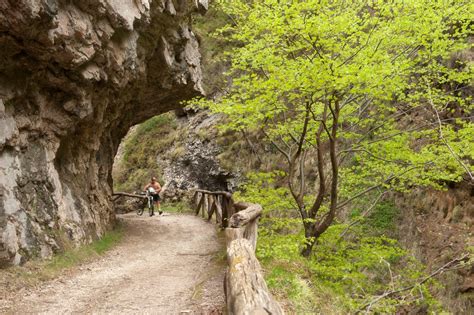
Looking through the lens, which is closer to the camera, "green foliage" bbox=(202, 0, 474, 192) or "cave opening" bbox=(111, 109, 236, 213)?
"green foliage" bbox=(202, 0, 474, 192)

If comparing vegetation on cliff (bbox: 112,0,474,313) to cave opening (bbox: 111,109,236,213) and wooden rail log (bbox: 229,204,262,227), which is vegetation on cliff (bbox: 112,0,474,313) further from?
cave opening (bbox: 111,109,236,213)

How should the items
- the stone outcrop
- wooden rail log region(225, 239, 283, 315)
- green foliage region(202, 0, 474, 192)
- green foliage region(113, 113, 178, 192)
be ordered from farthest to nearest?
green foliage region(113, 113, 178, 192)
the stone outcrop
green foliage region(202, 0, 474, 192)
wooden rail log region(225, 239, 283, 315)

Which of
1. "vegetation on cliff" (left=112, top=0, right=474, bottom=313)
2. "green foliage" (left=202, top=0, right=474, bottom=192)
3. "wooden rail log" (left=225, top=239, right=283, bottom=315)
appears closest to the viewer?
"wooden rail log" (left=225, top=239, right=283, bottom=315)

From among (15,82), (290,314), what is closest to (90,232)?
(15,82)

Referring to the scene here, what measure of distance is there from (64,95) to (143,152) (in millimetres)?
20949

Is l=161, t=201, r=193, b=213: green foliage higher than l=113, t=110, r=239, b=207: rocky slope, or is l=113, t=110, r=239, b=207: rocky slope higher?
l=113, t=110, r=239, b=207: rocky slope

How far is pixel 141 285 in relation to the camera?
7.62 m

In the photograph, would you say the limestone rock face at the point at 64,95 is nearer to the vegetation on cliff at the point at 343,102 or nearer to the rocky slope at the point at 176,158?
the vegetation on cliff at the point at 343,102

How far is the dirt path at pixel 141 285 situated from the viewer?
6273mm

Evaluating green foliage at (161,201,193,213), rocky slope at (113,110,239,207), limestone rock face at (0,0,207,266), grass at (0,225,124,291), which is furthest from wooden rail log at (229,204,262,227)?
rocky slope at (113,110,239,207)

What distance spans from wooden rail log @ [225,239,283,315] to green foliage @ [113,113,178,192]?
2285 cm

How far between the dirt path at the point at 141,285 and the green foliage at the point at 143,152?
17392 mm

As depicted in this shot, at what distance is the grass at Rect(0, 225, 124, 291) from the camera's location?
7125 millimetres

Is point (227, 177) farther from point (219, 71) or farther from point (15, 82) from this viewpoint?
point (15, 82)
